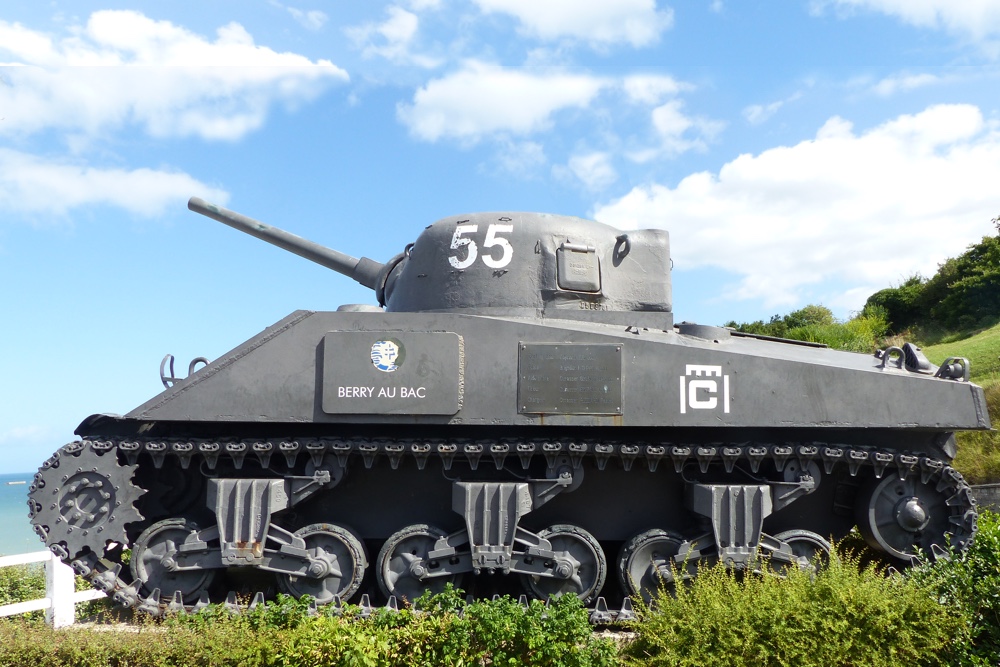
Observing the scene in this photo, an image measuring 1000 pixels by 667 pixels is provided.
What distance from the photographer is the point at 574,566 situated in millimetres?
7629

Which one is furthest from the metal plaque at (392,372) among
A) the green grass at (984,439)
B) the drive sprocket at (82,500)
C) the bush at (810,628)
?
the green grass at (984,439)

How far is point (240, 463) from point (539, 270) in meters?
3.62

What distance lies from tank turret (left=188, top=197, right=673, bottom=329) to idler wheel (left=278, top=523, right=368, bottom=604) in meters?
2.57

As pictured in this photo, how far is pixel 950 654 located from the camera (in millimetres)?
5875

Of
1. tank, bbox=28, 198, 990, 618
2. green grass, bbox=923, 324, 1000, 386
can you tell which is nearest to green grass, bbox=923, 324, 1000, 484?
green grass, bbox=923, 324, 1000, 386

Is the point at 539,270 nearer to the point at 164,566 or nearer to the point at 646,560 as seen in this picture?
the point at 646,560

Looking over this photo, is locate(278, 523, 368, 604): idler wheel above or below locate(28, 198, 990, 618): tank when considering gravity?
below

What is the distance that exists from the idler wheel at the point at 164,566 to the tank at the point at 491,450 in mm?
19

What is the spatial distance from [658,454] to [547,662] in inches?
89.8

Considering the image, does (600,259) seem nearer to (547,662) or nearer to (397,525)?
(397,525)

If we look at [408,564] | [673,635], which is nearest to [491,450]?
[408,564]

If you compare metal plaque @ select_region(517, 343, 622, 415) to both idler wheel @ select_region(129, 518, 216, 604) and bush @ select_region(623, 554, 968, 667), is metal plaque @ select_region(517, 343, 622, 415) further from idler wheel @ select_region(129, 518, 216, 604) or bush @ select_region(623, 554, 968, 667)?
idler wheel @ select_region(129, 518, 216, 604)

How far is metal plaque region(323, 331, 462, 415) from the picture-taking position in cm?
749

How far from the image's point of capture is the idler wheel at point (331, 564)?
7703mm
